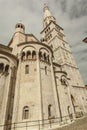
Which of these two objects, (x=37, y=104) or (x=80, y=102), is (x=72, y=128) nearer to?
(x=37, y=104)

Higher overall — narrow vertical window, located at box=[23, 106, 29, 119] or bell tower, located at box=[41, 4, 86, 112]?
bell tower, located at box=[41, 4, 86, 112]

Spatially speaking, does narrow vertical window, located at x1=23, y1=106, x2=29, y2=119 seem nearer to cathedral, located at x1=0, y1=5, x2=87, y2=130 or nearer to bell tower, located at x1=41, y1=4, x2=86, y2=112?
cathedral, located at x1=0, y1=5, x2=87, y2=130

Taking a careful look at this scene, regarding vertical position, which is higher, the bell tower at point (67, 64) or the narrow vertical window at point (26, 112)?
the bell tower at point (67, 64)

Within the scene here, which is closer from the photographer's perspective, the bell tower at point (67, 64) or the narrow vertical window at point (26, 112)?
the narrow vertical window at point (26, 112)

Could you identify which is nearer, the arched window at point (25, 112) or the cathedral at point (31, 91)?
the cathedral at point (31, 91)

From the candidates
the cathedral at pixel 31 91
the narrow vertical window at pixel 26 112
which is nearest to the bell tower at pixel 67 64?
the cathedral at pixel 31 91

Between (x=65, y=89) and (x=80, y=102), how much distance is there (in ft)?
25.1

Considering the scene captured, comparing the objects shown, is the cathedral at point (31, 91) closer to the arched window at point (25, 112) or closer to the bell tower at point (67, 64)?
the arched window at point (25, 112)

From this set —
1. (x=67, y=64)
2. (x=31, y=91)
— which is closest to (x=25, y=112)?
(x=31, y=91)

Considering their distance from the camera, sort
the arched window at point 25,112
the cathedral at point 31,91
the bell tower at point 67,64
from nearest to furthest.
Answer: the cathedral at point 31,91, the arched window at point 25,112, the bell tower at point 67,64

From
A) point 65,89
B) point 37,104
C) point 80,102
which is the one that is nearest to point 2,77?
point 37,104

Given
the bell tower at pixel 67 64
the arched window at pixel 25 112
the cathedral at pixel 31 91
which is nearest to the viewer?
the cathedral at pixel 31 91

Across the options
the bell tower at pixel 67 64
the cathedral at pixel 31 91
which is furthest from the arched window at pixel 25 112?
the bell tower at pixel 67 64

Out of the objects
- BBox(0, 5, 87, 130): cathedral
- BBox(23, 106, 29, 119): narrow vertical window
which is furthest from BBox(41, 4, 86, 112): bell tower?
BBox(23, 106, 29, 119): narrow vertical window
